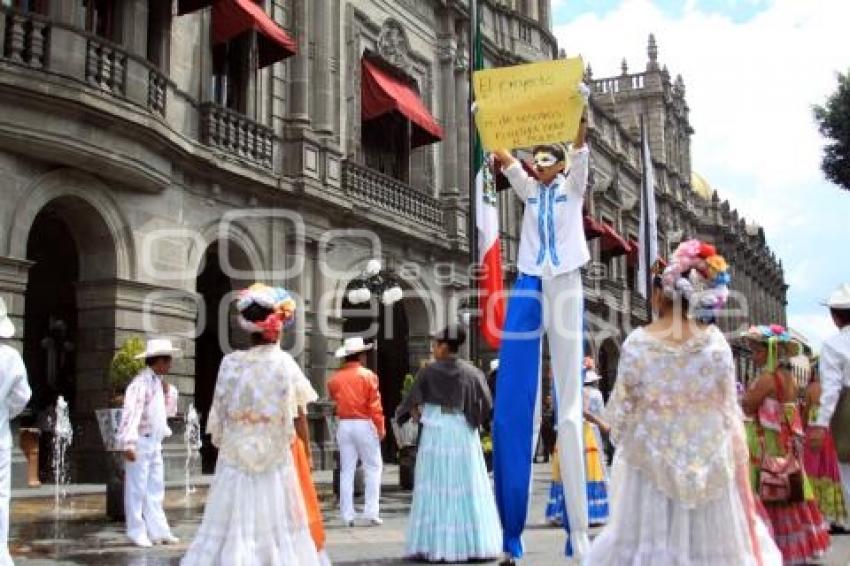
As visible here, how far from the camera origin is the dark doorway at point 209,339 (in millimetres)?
18750

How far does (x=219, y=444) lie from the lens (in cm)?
595

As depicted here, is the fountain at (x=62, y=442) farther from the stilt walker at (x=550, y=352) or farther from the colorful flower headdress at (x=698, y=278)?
the colorful flower headdress at (x=698, y=278)

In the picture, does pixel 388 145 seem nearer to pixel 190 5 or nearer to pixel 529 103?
pixel 190 5

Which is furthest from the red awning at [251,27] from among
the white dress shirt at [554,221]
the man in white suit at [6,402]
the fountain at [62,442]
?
the white dress shirt at [554,221]

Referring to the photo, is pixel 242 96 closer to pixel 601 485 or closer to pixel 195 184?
pixel 195 184

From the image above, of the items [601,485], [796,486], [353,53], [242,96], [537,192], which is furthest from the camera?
[353,53]

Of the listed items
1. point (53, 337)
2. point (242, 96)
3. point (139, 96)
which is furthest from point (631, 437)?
point (53, 337)

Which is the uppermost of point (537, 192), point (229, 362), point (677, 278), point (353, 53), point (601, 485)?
point (353, 53)

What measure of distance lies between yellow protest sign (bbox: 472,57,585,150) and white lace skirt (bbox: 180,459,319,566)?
2.71 m

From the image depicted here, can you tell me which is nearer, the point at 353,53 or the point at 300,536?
the point at 300,536

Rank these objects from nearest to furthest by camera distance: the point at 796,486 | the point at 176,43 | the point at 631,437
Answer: the point at 631,437 → the point at 796,486 → the point at 176,43

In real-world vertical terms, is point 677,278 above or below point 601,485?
above

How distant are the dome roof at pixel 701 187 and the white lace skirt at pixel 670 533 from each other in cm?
5556

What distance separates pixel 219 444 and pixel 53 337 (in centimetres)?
1364
